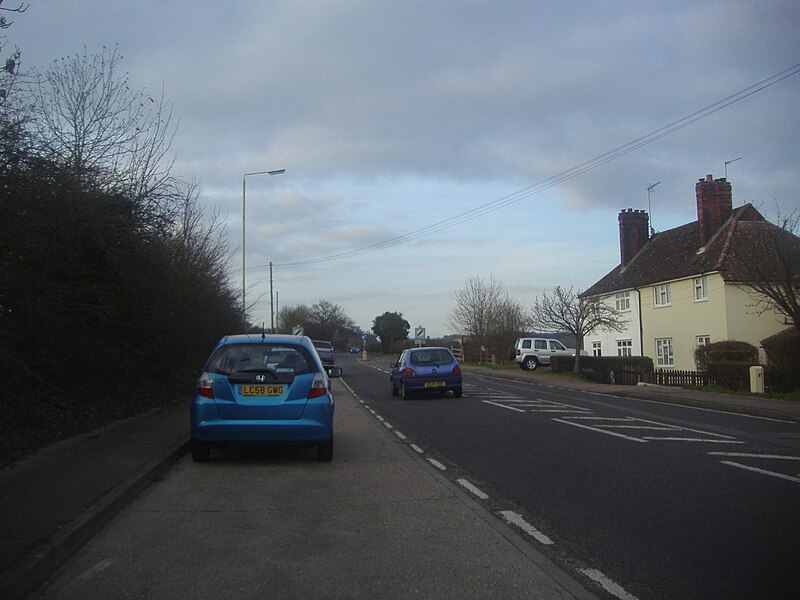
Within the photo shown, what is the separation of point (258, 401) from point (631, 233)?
42.0 m

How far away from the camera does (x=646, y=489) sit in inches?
295

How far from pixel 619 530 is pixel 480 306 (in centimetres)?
5297

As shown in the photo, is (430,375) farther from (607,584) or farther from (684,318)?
(684,318)

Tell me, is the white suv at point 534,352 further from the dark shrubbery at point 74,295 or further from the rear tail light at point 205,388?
the rear tail light at point 205,388

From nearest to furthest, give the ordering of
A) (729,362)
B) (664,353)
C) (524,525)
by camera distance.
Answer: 1. (524,525)
2. (729,362)
3. (664,353)

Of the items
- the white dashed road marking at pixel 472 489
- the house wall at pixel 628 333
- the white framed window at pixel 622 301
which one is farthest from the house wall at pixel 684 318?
the white dashed road marking at pixel 472 489

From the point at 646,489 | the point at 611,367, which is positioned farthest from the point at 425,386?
the point at 611,367

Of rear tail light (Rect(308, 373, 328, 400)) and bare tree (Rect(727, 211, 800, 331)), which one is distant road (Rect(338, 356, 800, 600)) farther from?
bare tree (Rect(727, 211, 800, 331))

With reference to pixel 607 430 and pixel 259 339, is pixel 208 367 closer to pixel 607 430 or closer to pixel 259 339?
pixel 259 339

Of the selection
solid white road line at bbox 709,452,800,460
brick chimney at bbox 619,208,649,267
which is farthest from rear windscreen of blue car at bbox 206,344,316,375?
brick chimney at bbox 619,208,649,267

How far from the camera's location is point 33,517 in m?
5.76

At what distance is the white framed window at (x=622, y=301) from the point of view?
43.3 meters

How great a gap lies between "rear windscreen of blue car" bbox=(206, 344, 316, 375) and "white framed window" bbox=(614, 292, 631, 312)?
3725 centimetres

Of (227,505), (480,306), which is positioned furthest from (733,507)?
(480,306)
